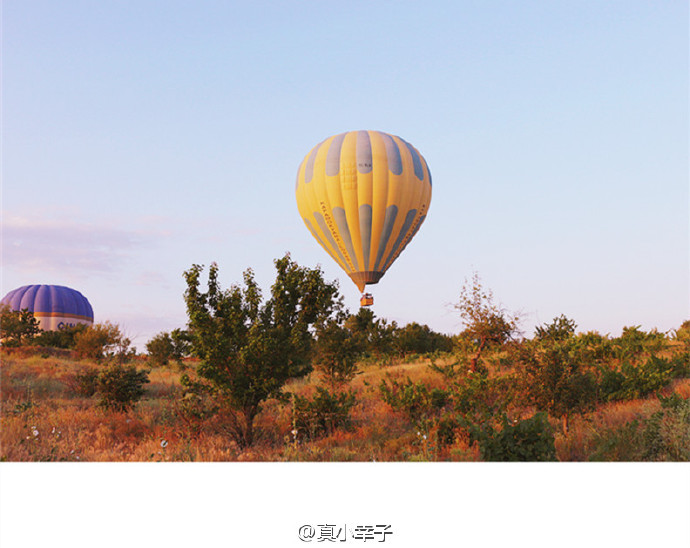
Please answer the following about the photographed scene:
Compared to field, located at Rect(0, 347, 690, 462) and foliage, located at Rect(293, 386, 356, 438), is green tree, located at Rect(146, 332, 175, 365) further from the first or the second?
foliage, located at Rect(293, 386, 356, 438)

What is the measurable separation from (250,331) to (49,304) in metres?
62.1

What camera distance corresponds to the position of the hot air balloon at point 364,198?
2531cm

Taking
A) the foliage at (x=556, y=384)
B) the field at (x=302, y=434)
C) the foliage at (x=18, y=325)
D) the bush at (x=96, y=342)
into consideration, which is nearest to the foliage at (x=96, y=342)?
the bush at (x=96, y=342)

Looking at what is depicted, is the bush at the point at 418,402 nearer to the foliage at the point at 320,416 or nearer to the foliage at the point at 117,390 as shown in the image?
the foliage at the point at 320,416

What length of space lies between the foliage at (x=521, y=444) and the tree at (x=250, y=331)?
5.10 metres

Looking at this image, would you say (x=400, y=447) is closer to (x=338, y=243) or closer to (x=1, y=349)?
(x=338, y=243)

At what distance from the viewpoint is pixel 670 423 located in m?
9.53

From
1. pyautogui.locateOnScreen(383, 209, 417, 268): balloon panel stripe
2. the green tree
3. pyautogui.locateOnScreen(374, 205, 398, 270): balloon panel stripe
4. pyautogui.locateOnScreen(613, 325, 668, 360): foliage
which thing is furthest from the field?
the green tree

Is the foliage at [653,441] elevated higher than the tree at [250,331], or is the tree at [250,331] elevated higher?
the tree at [250,331]

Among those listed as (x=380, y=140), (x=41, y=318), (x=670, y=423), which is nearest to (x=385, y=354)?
(x=380, y=140)

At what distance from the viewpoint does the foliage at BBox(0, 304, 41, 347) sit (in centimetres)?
4813

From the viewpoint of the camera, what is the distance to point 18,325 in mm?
52969

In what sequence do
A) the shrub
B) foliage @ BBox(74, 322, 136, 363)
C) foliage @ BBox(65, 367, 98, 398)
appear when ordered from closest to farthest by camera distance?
the shrub → foliage @ BBox(65, 367, 98, 398) → foliage @ BBox(74, 322, 136, 363)

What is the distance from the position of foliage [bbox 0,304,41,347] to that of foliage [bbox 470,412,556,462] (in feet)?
152
